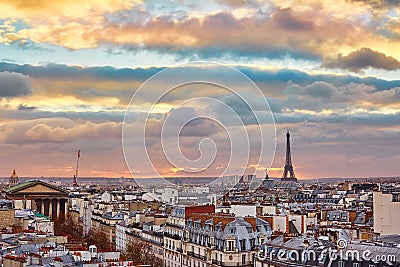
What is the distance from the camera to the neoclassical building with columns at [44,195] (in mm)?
96000

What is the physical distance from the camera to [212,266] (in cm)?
4578

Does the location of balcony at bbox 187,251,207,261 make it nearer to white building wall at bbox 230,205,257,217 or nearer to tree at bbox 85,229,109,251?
white building wall at bbox 230,205,257,217

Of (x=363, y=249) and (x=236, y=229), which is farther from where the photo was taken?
(x=236, y=229)

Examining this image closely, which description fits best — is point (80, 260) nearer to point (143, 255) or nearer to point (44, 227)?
point (44, 227)

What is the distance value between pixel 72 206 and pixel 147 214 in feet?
145

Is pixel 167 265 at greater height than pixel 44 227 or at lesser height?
lesser

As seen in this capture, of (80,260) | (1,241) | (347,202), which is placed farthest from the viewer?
(347,202)

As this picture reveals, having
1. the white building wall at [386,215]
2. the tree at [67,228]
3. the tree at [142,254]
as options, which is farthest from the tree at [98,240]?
the white building wall at [386,215]

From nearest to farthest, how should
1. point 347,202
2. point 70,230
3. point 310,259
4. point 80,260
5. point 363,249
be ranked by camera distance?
point 80,260
point 363,249
point 310,259
point 70,230
point 347,202

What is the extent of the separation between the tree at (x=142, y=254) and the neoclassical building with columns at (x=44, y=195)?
38000 millimetres

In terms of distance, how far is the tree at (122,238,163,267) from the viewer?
2071 inches

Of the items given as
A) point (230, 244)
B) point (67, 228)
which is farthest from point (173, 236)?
point (67, 228)

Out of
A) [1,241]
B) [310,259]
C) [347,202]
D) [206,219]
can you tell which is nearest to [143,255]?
[206,219]

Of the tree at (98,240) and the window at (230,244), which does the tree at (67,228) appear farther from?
the window at (230,244)
